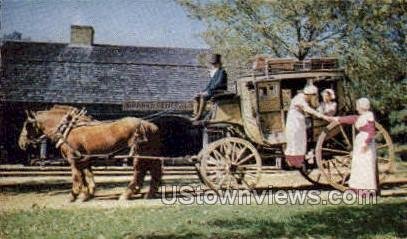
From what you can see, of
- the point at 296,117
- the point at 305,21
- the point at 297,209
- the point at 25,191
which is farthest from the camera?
the point at 305,21

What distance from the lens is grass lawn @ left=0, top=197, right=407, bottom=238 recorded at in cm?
407

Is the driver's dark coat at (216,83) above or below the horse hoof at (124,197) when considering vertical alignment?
above

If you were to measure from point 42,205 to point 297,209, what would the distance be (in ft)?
11.4

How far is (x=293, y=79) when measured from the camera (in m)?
5.96

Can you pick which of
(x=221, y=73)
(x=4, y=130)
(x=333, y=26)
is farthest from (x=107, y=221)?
(x=4, y=130)

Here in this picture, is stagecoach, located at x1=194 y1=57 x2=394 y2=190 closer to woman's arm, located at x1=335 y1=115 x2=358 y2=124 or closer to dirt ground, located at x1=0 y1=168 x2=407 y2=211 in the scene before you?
woman's arm, located at x1=335 y1=115 x2=358 y2=124

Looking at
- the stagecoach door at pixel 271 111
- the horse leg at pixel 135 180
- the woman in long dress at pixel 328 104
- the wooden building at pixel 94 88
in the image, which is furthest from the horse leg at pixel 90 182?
the wooden building at pixel 94 88

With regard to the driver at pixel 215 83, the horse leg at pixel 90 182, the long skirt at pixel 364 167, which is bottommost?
the horse leg at pixel 90 182

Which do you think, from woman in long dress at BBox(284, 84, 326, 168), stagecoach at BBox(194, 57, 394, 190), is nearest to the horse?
stagecoach at BBox(194, 57, 394, 190)

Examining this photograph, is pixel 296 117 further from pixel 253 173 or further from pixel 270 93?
pixel 253 173

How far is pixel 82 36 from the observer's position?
17000mm

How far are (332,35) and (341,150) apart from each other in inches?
117

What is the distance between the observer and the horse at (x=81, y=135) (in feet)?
19.7

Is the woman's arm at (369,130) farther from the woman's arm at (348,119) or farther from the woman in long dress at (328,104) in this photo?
the woman in long dress at (328,104)
